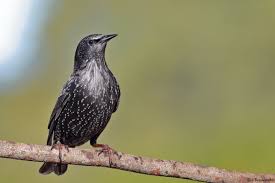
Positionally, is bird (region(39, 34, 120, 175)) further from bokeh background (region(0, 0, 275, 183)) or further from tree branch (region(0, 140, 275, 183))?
bokeh background (region(0, 0, 275, 183))

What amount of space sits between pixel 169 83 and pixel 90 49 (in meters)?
12.6

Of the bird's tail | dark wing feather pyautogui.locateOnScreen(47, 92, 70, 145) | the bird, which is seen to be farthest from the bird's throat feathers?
the bird's tail

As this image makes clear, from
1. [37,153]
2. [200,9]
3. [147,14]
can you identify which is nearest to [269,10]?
[200,9]

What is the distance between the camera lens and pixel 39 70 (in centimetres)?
2164

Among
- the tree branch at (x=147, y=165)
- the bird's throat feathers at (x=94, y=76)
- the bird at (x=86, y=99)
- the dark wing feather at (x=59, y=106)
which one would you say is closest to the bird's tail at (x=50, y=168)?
the bird at (x=86, y=99)

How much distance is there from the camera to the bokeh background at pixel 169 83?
16.3 metres

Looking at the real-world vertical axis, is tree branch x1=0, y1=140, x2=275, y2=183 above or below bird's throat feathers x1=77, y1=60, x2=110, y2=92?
below

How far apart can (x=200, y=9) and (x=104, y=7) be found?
3.15 m

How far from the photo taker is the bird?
7.29 meters

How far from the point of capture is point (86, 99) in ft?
23.9

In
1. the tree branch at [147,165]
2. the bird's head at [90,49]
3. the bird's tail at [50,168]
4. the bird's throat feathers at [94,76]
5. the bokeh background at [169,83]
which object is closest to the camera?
the tree branch at [147,165]

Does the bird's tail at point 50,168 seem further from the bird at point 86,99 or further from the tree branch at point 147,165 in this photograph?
the tree branch at point 147,165

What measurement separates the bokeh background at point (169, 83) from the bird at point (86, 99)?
7.61 meters

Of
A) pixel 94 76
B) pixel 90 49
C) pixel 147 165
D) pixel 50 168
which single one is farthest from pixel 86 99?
pixel 147 165
